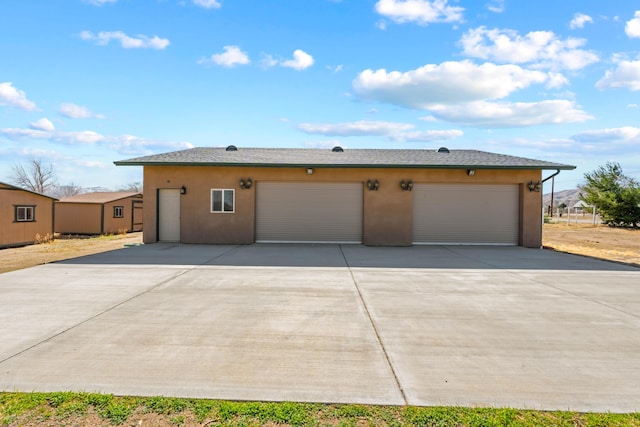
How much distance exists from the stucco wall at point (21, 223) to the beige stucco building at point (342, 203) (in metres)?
7.00

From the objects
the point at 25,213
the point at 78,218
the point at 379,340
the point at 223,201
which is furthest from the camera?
the point at 78,218

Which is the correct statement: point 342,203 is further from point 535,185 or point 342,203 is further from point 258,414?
point 258,414

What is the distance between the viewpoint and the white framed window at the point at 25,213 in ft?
54.1

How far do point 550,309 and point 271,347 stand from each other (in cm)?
421

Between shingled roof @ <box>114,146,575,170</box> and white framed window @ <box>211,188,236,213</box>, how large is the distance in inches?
44.1

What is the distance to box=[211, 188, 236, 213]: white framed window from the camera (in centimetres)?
1350

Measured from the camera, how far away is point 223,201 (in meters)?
13.5

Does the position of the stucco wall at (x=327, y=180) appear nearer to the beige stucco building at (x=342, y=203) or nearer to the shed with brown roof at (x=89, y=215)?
the beige stucco building at (x=342, y=203)

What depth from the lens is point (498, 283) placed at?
7.27 m

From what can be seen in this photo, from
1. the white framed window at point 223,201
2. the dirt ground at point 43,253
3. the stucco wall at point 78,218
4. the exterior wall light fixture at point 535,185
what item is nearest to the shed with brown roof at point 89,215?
the stucco wall at point 78,218

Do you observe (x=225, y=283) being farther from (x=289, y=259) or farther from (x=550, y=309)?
(x=550, y=309)

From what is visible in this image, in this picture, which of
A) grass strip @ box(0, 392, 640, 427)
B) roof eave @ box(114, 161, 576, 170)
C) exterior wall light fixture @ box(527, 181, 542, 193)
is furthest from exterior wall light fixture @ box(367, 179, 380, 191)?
grass strip @ box(0, 392, 640, 427)

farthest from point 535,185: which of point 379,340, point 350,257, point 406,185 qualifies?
point 379,340

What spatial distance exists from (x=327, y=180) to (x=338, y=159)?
1.15 metres
